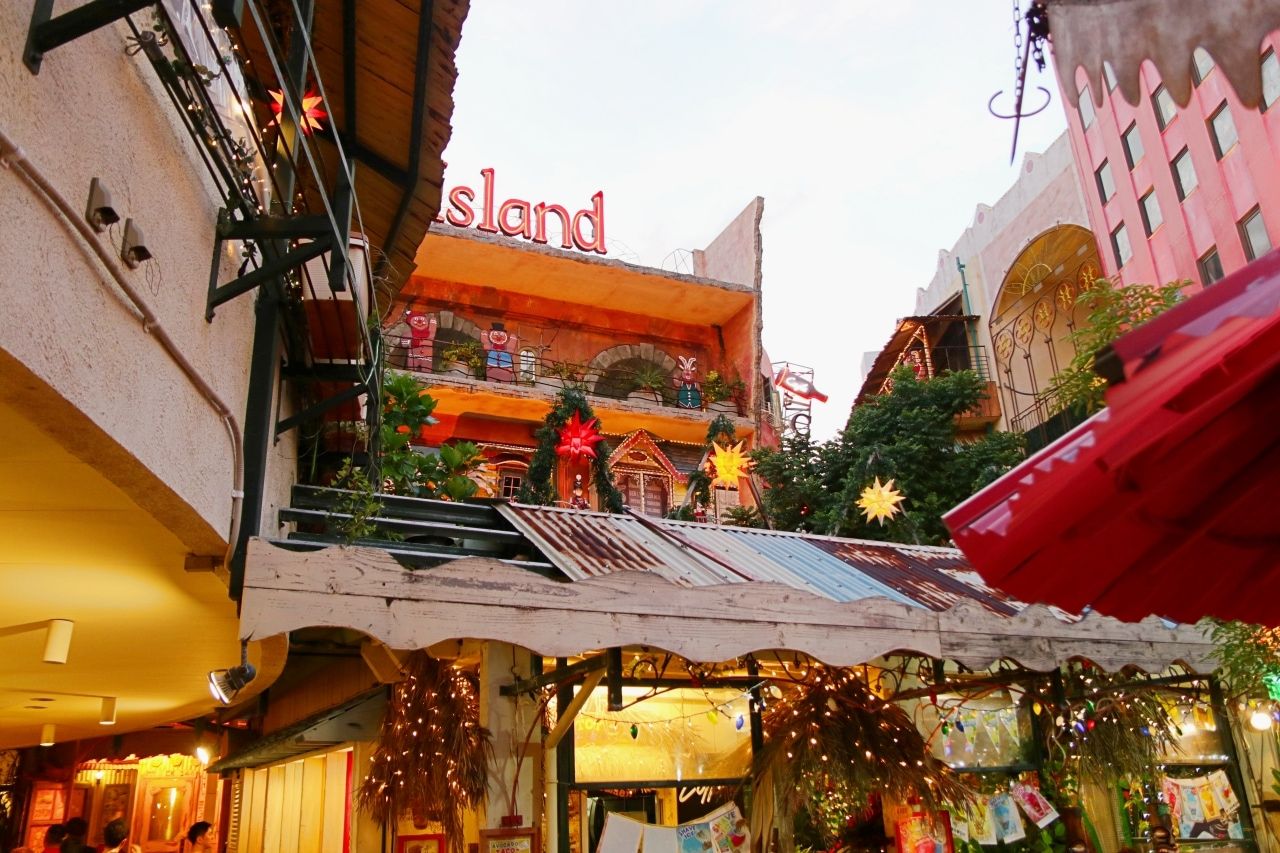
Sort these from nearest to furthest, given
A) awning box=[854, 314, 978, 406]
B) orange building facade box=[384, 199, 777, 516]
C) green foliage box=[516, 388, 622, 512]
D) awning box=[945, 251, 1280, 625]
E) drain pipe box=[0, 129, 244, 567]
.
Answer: awning box=[945, 251, 1280, 625] < drain pipe box=[0, 129, 244, 567] < green foliage box=[516, 388, 622, 512] < orange building facade box=[384, 199, 777, 516] < awning box=[854, 314, 978, 406]

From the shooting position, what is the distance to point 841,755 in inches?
290

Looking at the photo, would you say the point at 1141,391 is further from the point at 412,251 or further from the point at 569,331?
the point at 569,331

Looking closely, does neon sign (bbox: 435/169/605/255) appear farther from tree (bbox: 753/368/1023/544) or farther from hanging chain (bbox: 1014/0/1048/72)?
hanging chain (bbox: 1014/0/1048/72)

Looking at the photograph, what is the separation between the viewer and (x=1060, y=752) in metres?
8.74

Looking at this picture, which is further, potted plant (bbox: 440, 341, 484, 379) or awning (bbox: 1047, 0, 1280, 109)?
potted plant (bbox: 440, 341, 484, 379)

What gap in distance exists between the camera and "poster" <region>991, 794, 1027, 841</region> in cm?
856

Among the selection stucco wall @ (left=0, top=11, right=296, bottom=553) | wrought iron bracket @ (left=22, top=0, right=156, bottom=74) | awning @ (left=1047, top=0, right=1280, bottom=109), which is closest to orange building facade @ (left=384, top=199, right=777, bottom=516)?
stucco wall @ (left=0, top=11, right=296, bottom=553)

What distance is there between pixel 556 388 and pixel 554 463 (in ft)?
10.7

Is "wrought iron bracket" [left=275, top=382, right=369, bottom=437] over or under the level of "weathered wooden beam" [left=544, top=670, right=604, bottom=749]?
over

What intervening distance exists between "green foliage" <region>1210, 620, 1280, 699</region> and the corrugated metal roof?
1408 mm

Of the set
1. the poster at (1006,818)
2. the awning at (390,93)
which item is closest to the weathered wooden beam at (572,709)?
the awning at (390,93)

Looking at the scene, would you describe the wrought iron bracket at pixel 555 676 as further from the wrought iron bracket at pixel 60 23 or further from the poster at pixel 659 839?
the wrought iron bracket at pixel 60 23

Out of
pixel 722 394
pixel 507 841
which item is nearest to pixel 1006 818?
pixel 507 841

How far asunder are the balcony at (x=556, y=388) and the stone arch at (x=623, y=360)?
25 millimetres
